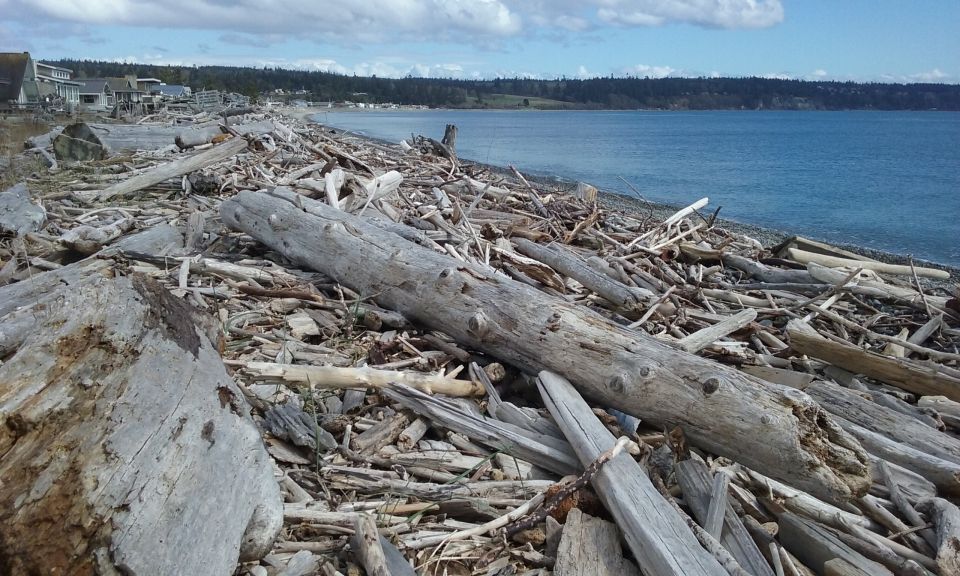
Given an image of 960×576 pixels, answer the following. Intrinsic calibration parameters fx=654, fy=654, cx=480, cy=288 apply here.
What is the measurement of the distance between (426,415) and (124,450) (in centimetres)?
218

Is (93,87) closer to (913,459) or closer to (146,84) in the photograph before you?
(146,84)

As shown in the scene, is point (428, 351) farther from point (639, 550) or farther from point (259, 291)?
point (639, 550)

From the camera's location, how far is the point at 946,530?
12.0 ft

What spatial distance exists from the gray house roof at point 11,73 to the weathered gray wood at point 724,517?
2472 inches

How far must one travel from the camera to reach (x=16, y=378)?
8.68ft

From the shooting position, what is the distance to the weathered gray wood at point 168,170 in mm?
10141

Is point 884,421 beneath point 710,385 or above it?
beneath

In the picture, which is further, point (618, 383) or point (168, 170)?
A: point (168, 170)

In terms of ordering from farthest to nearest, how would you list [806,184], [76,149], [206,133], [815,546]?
[806,184] → [206,133] → [76,149] → [815,546]

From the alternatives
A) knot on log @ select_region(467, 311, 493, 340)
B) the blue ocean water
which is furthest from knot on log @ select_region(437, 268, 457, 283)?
the blue ocean water

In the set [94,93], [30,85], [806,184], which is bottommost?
[806,184]

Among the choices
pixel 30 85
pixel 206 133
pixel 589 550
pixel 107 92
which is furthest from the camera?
pixel 107 92

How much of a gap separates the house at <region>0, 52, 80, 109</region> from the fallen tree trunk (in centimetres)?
5191

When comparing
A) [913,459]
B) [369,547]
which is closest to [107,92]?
[369,547]
